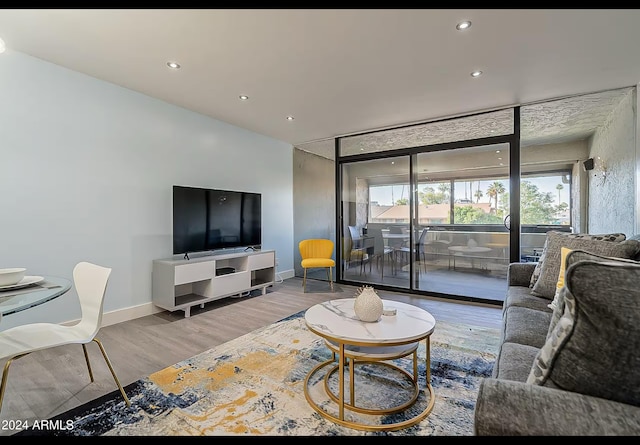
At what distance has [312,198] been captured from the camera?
544 centimetres

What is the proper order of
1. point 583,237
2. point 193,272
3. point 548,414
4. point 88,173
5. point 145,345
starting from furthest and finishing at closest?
point 193,272
point 88,173
point 145,345
point 583,237
point 548,414

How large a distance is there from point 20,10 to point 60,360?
2.54 metres

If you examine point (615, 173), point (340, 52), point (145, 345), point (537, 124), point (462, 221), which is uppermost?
point (340, 52)

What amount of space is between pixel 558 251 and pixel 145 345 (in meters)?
3.58

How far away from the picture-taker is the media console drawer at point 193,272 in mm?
3127

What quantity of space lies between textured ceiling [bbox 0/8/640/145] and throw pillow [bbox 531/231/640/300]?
61.5 inches

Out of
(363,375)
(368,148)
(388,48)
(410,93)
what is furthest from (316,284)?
(388,48)

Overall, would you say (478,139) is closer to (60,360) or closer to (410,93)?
(410,93)

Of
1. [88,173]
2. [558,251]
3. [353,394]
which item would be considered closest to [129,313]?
[88,173]

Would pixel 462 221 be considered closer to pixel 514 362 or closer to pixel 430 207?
pixel 430 207

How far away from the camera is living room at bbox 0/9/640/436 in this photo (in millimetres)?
2078

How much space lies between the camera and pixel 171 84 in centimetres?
299

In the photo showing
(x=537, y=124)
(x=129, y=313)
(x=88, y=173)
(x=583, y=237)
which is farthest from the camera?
(x=537, y=124)

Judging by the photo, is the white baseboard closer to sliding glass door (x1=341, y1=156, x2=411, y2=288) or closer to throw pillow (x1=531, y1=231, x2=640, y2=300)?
sliding glass door (x1=341, y1=156, x2=411, y2=288)
